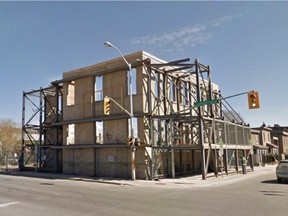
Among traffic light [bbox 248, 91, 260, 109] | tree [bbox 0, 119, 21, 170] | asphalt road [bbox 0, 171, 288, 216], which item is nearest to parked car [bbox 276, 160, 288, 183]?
traffic light [bbox 248, 91, 260, 109]

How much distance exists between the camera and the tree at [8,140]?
49.4 metres

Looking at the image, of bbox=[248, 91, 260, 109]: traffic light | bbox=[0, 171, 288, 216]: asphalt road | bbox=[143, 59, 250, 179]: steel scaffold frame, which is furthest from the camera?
bbox=[143, 59, 250, 179]: steel scaffold frame

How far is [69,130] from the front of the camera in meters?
30.6

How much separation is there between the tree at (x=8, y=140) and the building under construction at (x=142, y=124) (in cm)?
2029

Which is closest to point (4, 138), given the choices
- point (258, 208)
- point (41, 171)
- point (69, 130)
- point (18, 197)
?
point (41, 171)

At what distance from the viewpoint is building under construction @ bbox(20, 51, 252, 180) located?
24.5m

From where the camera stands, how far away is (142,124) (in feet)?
80.4

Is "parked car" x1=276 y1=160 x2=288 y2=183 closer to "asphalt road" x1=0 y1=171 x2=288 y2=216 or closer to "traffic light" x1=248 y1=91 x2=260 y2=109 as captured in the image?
"traffic light" x1=248 y1=91 x2=260 y2=109

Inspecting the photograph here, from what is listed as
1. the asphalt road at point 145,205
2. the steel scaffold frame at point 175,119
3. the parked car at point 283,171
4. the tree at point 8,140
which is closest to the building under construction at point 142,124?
the steel scaffold frame at point 175,119

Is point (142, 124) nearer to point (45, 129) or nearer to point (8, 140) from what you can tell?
point (45, 129)

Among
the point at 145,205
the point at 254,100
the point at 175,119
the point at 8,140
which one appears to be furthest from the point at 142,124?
the point at 8,140

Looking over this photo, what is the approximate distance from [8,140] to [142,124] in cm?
3413

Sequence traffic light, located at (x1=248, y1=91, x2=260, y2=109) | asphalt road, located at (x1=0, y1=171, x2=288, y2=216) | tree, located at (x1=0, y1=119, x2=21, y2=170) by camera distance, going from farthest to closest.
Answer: tree, located at (x1=0, y1=119, x2=21, y2=170)
traffic light, located at (x1=248, y1=91, x2=260, y2=109)
asphalt road, located at (x1=0, y1=171, x2=288, y2=216)

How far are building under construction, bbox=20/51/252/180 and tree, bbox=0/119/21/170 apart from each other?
66.6 ft
